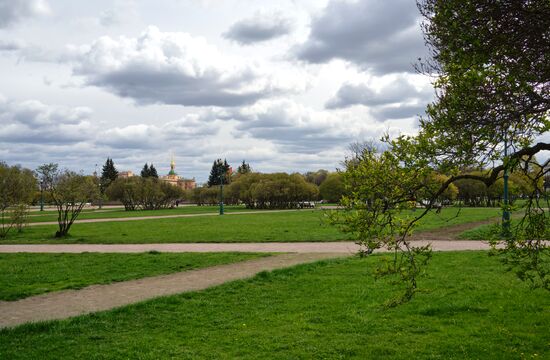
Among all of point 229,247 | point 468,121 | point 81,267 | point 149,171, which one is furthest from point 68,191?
point 149,171

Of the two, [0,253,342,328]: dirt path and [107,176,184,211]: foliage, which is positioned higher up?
[107,176,184,211]: foliage

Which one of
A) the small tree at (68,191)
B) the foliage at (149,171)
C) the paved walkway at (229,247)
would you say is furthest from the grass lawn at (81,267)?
the foliage at (149,171)

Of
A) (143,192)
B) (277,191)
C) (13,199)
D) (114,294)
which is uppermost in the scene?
(143,192)

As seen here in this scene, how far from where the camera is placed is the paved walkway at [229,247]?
19.2 m

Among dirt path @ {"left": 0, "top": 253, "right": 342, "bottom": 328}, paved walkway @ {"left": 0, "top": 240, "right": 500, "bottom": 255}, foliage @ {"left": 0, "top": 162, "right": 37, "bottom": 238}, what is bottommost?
dirt path @ {"left": 0, "top": 253, "right": 342, "bottom": 328}

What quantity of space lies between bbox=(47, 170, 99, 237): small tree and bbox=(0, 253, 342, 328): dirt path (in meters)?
15.0

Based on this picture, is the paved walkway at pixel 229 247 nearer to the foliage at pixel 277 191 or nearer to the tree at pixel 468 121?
the tree at pixel 468 121

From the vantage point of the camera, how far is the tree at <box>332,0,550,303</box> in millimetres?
5141

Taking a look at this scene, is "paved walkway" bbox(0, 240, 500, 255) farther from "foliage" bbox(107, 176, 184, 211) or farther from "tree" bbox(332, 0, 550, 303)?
"foliage" bbox(107, 176, 184, 211)

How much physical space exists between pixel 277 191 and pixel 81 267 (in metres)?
58.8

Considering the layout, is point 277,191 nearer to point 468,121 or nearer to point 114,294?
point 114,294

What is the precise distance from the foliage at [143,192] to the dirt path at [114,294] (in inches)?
2395

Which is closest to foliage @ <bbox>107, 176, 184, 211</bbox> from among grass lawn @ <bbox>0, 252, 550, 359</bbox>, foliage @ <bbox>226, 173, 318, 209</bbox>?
foliage @ <bbox>226, 173, 318, 209</bbox>

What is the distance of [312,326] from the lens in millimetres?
8047
